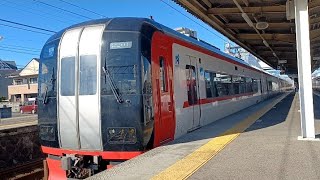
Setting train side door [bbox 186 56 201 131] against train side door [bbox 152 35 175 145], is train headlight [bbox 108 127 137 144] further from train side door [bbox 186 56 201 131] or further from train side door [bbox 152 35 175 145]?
train side door [bbox 186 56 201 131]

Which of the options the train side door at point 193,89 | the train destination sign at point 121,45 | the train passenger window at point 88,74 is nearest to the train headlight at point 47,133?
the train passenger window at point 88,74

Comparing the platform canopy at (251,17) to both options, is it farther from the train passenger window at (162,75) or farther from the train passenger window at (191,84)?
the train passenger window at (162,75)

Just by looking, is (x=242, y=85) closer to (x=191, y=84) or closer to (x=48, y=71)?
(x=191, y=84)

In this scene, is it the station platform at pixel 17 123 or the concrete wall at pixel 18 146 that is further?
the station platform at pixel 17 123

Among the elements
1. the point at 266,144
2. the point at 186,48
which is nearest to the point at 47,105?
the point at 186,48

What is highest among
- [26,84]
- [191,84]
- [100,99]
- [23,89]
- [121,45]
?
[26,84]

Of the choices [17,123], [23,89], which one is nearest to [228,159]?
[17,123]

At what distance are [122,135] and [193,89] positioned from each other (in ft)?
12.4

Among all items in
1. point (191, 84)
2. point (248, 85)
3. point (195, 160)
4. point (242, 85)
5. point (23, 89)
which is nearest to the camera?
point (195, 160)

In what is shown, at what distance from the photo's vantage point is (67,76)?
284 inches

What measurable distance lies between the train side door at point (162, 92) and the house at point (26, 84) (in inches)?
2184

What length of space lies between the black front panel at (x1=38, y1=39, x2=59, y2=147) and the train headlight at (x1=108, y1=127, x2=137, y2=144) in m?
1.30

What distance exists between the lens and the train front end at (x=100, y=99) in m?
6.76

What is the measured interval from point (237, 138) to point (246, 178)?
344 cm
